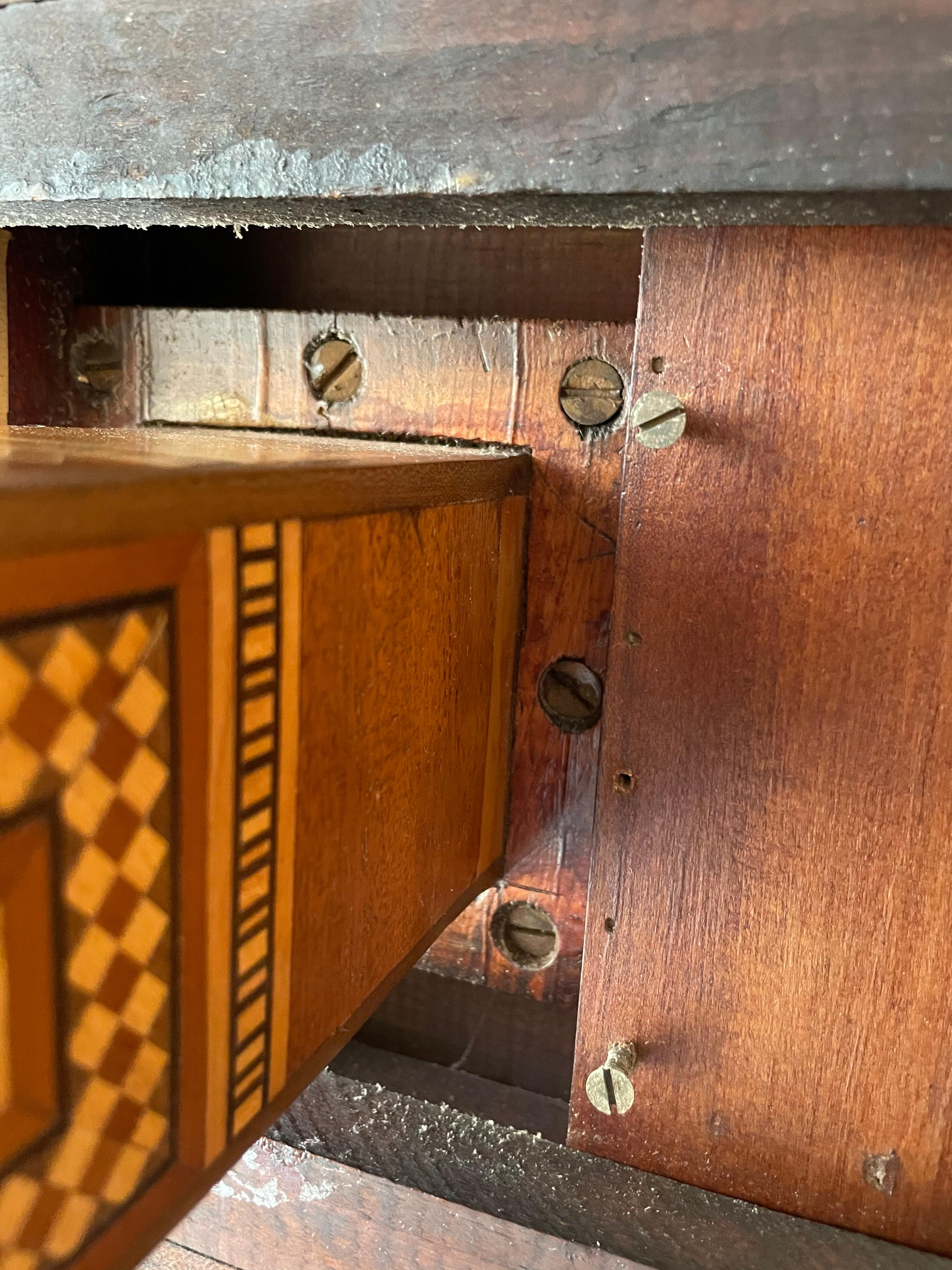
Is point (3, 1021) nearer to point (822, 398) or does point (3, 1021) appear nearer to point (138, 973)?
point (138, 973)

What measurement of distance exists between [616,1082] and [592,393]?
477mm

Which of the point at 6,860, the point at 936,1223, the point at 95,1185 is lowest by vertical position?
the point at 936,1223

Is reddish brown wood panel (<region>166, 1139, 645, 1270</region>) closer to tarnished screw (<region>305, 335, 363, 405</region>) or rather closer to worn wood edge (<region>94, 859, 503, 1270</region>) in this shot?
worn wood edge (<region>94, 859, 503, 1270</region>)

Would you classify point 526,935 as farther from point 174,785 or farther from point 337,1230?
point 174,785

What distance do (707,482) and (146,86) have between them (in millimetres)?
418

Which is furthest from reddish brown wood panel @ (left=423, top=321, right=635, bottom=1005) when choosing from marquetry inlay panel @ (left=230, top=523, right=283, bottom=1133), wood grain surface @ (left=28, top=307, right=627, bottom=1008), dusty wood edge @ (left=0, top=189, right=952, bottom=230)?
marquetry inlay panel @ (left=230, top=523, right=283, bottom=1133)

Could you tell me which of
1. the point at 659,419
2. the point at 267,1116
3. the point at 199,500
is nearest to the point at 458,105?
the point at 659,419

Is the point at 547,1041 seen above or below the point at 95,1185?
below

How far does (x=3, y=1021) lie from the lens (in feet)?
0.96

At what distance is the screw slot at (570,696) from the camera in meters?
0.71

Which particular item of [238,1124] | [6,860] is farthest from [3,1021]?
[238,1124]

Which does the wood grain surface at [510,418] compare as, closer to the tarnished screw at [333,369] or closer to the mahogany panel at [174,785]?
the tarnished screw at [333,369]

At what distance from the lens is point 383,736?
19.6 inches

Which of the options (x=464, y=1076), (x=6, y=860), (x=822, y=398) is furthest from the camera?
(x=464, y=1076)
